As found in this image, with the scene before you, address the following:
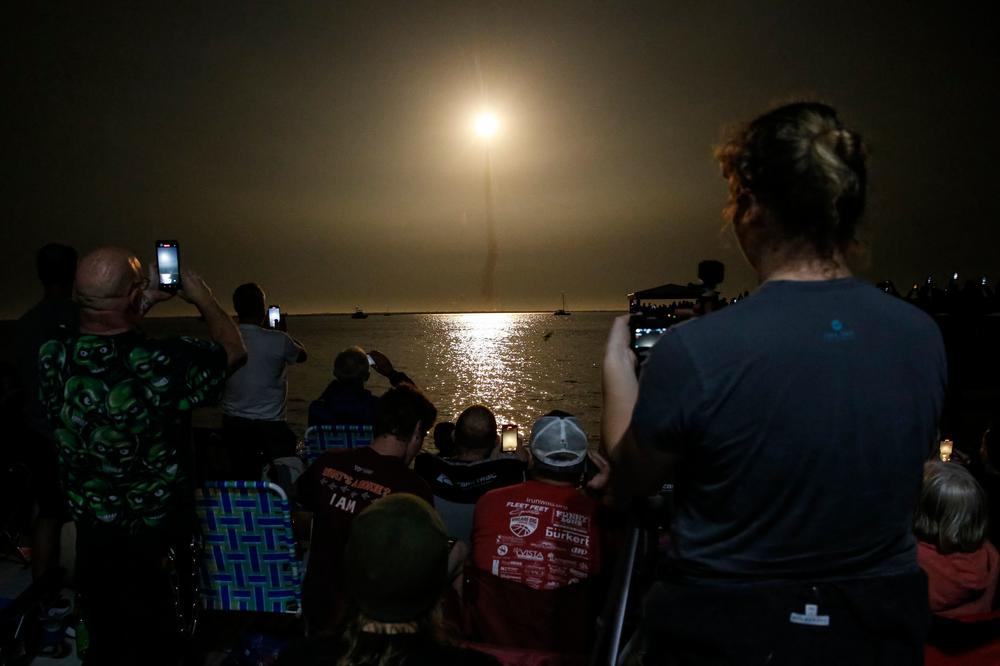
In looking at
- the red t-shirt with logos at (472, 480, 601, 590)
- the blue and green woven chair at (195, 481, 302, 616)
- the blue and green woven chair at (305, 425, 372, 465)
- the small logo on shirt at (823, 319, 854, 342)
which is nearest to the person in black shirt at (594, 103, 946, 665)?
the small logo on shirt at (823, 319, 854, 342)

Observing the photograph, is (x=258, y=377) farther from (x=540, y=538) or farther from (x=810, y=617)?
(x=810, y=617)

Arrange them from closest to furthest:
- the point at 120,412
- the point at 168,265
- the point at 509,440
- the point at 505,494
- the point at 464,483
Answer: the point at 120,412 → the point at 505,494 → the point at 168,265 → the point at 464,483 → the point at 509,440

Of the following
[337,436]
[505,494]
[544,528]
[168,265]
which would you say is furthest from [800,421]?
[337,436]

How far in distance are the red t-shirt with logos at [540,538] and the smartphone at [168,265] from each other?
2.03 meters

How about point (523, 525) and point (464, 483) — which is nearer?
point (523, 525)

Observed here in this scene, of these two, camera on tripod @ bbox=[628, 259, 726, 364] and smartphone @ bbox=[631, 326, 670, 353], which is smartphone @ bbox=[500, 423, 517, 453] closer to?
camera on tripod @ bbox=[628, 259, 726, 364]

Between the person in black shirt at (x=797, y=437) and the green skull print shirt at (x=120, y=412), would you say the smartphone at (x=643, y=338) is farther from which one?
the green skull print shirt at (x=120, y=412)

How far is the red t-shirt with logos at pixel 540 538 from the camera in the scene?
118 inches

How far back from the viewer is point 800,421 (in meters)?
1.33

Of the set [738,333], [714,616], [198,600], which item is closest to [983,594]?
[714,616]

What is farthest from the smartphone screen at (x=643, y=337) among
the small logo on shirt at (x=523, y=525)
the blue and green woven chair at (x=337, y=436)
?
the blue and green woven chair at (x=337, y=436)

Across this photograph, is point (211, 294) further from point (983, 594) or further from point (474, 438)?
point (983, 594)

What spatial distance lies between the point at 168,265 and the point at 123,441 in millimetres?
1060

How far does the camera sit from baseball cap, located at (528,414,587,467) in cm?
325
